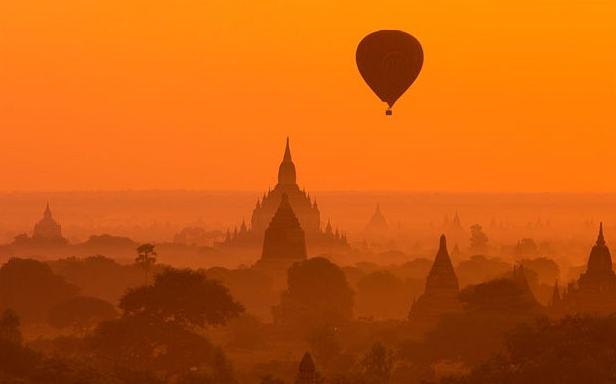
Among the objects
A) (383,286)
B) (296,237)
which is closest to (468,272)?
(296,237)

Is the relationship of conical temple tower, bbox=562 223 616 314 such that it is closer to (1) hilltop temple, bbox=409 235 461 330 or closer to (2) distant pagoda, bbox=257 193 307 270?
(1) hilltop temple, bbox=409 235 461 330

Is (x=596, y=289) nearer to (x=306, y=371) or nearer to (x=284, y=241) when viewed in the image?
(x=306, y=371)

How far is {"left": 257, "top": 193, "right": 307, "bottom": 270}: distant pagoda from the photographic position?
144 meters

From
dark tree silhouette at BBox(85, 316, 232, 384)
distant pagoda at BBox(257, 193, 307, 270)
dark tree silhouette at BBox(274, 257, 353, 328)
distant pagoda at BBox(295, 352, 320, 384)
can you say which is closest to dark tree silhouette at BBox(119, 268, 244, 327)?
dark tree silhouette at BBox(85, 316, 232, 384)

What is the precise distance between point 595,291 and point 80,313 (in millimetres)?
29964

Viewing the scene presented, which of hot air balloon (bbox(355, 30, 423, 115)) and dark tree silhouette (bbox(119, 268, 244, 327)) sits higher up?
hot air balloon (bbox(355, 30, 423, 115))

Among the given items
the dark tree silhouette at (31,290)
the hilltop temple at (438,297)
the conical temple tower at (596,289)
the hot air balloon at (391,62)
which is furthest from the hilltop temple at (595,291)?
the dark tree silhouette at (31,290)

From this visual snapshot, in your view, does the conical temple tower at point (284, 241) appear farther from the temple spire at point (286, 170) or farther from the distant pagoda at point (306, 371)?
the distant pagoda at point (306, 371)

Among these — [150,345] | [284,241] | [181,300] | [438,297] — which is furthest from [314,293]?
[284,241]

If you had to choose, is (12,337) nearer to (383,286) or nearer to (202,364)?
(202,364)

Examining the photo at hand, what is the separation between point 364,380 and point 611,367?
28.9 feet

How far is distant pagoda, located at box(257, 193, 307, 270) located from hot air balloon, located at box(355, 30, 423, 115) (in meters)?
59.9

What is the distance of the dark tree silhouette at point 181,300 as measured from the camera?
77688 millimetres

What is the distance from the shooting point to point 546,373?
188 feet
